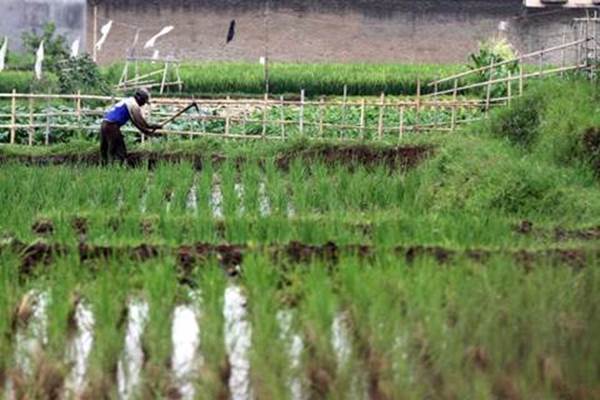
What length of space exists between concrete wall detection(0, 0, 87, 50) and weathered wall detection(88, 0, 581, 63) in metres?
0.83

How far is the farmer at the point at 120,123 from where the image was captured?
1527cm

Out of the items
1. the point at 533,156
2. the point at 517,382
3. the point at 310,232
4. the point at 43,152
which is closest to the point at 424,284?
the point at 517,382

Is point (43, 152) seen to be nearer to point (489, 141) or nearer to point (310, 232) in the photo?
point (489, 141)

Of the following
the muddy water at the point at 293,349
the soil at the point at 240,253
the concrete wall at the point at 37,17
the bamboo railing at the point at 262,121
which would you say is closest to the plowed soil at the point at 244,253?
the soil at the point at 240,253

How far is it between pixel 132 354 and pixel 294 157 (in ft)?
32.8

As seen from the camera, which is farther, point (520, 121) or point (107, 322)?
point (520, 121)

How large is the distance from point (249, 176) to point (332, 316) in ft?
24.5

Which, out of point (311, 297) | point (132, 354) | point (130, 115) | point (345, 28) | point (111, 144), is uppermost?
point (345, 28)

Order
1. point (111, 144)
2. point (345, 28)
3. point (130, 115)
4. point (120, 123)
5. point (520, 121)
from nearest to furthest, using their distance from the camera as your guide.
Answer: point (520, 121) < point (130, 115) < point (120, 123) < point (111, 144) < point (345, 28)

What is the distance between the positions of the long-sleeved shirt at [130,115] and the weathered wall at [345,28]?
17.4 meters

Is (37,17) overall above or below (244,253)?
above

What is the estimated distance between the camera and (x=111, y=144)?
15742mm

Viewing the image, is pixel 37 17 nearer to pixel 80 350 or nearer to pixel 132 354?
pixel 80 350

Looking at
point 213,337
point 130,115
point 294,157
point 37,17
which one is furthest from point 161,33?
point 213,337
